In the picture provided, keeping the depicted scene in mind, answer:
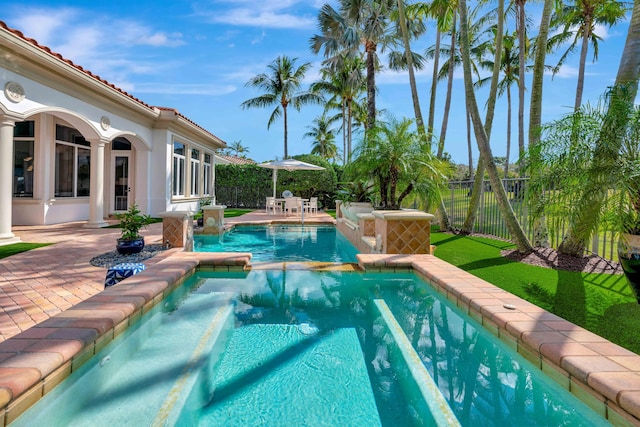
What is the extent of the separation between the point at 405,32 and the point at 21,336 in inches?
502

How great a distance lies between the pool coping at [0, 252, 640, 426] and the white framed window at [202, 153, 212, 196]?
16402 millimetres

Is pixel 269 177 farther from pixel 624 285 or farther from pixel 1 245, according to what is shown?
pixel 624 285

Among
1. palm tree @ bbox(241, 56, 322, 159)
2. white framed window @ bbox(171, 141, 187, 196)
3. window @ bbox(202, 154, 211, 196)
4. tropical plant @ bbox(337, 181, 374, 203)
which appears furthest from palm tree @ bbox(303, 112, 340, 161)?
tropical plant @ bbox(337, 181, 374, 203)

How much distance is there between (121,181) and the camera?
15.3 m

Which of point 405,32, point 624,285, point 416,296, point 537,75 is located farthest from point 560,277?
point 405,32

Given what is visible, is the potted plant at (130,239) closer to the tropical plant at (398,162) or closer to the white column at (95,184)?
the white column at (95,184)

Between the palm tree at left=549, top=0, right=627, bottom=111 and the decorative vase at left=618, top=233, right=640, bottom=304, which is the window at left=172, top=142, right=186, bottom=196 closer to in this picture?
the decorative vase at left=618, top=233, right=640, bottom=304

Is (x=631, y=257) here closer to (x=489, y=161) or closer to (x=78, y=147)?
(x=489, y=161)

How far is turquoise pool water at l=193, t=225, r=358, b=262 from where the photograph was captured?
8.98 m

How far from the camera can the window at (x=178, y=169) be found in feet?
53.2

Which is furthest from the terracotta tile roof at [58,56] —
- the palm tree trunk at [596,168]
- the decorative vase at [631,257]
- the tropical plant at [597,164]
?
the decorative vase at [631,257]

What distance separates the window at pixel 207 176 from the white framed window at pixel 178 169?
10.9 ft

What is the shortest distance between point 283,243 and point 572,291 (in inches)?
289

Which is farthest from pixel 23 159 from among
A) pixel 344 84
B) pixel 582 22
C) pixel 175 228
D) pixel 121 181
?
pixel 582 22
